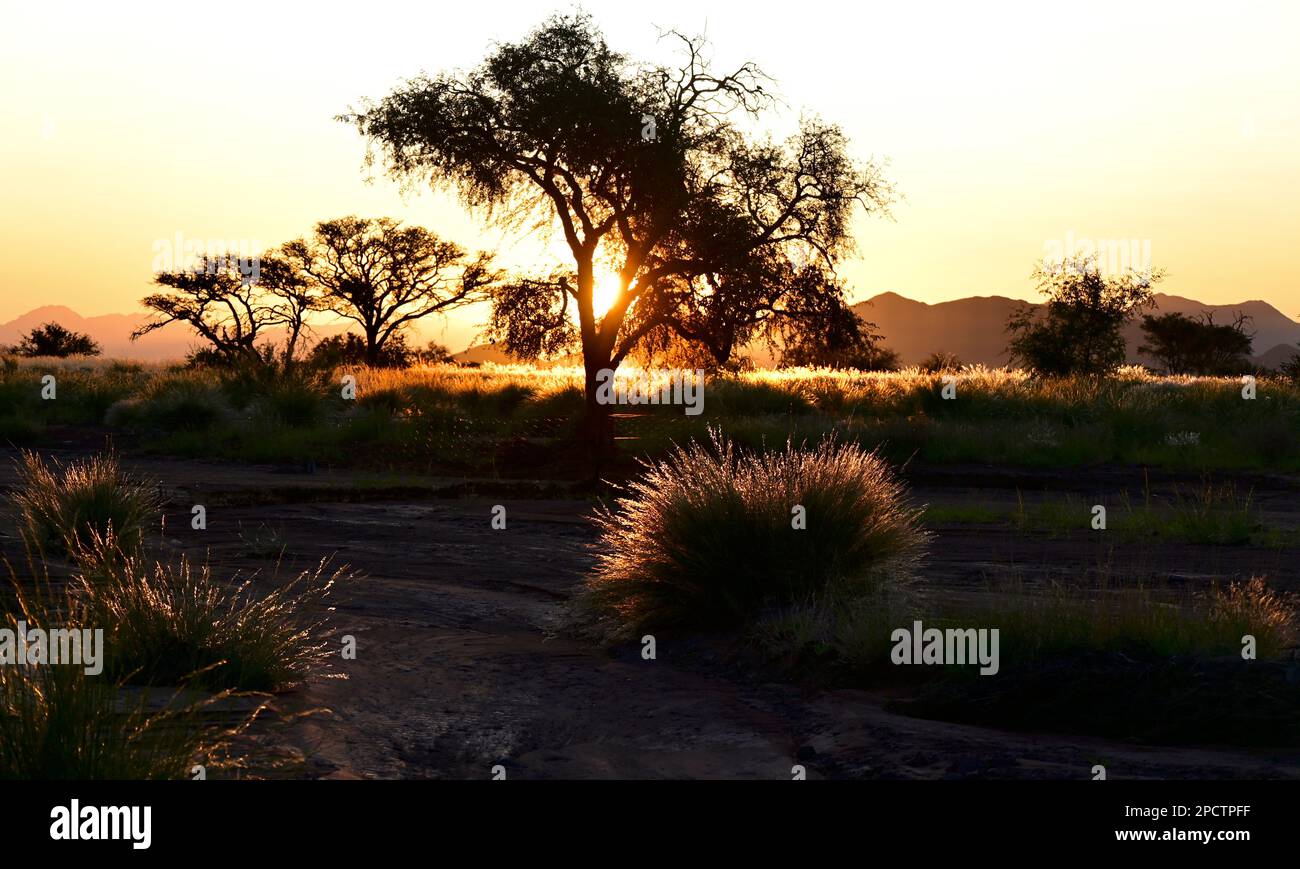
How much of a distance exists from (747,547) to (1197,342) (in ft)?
220

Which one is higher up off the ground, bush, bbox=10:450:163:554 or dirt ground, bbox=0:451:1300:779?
bush, bbox=10:450:163:554

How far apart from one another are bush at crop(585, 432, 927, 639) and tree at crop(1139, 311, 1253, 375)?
63.6 meters

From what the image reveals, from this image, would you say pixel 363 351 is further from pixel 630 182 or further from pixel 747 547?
pixel 747 547

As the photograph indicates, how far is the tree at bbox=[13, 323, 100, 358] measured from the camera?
73062 mm

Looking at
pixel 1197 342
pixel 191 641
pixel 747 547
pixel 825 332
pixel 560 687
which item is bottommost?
pixel 560 687

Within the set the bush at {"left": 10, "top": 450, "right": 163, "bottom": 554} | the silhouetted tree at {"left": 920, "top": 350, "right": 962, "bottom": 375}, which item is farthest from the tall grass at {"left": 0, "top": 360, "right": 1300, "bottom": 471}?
the silhouetted tree at {"left": 920, "top": 350, "right": 962, "bottom": 375}

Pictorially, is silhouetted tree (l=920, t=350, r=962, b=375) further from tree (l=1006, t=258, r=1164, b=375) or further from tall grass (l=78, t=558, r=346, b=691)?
tall grass (l=78, t=558, r=346, b=691)

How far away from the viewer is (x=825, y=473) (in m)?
11.1

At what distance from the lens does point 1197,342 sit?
70.8 metres

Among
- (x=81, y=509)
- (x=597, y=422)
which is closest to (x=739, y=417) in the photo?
(x=597, y=422)

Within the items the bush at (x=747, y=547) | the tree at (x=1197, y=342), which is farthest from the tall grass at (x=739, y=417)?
the tree at (x=1197, y=342)
